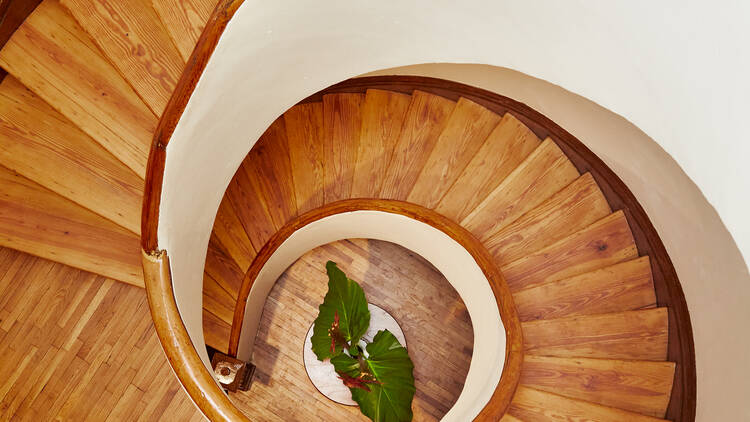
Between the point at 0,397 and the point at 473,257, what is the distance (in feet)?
10.1

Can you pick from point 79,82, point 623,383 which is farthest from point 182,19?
point 623,383

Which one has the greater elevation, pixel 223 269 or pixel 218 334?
pixel 223 269

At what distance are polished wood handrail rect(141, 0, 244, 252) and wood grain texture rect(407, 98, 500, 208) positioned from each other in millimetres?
2026

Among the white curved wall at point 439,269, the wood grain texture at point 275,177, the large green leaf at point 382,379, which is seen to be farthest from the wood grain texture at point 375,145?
the large green leaf at point 382,379

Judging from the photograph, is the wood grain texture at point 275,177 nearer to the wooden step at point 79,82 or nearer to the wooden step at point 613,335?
the wooden step at point 79,82

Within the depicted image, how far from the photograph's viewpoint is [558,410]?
3.41m

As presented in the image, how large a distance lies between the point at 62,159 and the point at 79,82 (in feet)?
1.50

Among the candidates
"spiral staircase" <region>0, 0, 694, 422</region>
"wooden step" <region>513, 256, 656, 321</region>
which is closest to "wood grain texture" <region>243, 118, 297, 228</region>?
"spiral staircase" <region>0, 0, 694, 422</region>

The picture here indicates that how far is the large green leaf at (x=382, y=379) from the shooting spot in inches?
166

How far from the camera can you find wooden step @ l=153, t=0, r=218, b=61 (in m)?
2.65

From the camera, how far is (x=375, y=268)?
17.0 feet

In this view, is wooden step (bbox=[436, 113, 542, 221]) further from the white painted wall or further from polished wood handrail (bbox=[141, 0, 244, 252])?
polished wood handrail (bbox=[141, 0, 244, 252])

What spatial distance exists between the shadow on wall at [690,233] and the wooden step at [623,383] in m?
0.23

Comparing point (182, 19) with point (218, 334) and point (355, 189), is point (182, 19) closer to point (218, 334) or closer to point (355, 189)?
point (355, 189)
